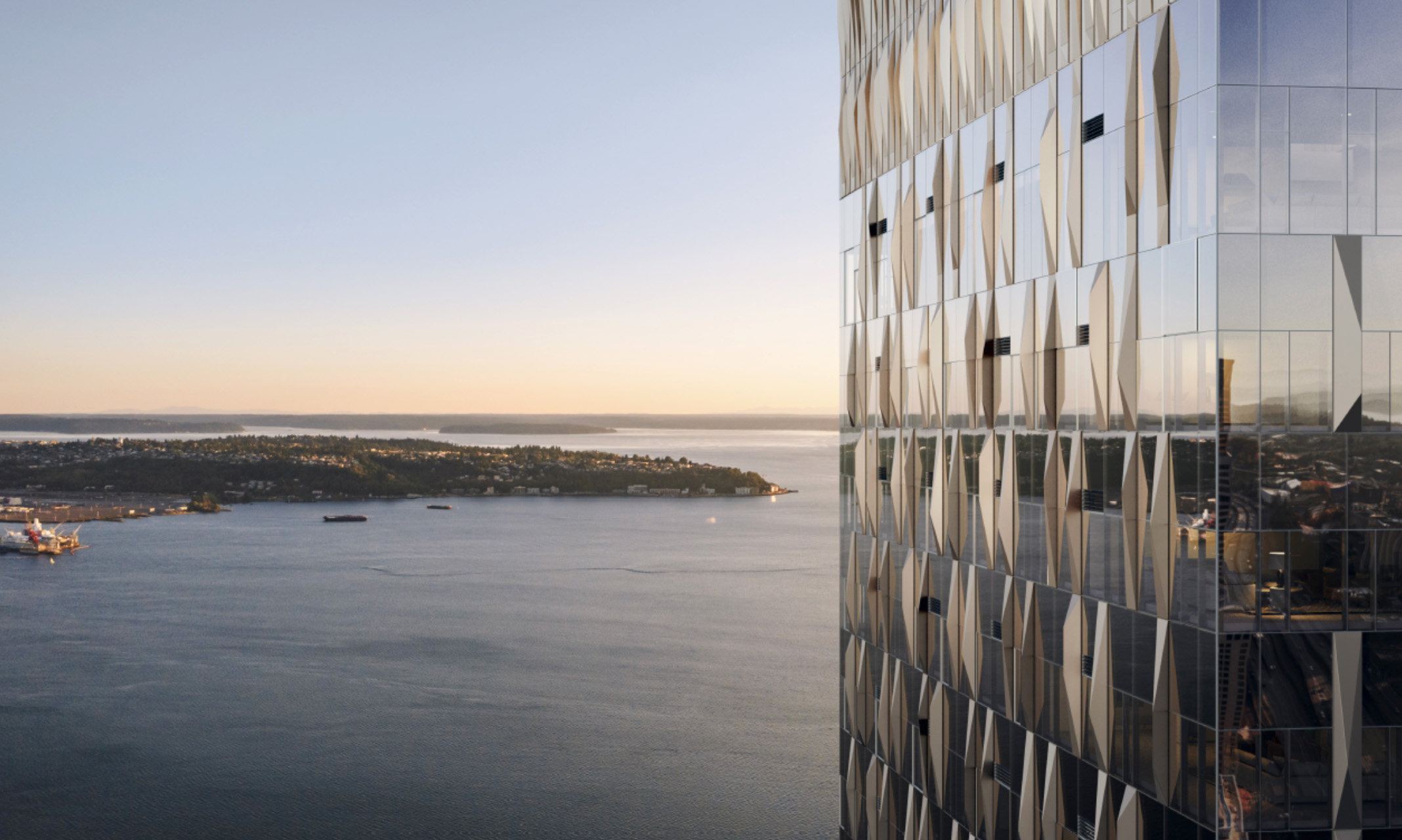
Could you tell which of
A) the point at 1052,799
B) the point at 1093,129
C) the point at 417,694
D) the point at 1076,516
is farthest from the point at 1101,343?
the point at 417,694

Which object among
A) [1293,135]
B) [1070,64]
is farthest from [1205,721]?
[1070,64]

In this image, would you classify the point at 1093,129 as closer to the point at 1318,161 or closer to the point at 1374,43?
the point at 1318,161

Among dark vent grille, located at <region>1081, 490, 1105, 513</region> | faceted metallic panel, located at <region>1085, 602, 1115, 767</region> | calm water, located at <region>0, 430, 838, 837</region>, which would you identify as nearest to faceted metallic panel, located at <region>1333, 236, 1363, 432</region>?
dark vent grille, located at <region>1081, 490, 1105, 513</region>

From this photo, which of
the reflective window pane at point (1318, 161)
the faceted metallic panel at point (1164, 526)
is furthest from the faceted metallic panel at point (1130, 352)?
the reflective window pane at point (1318, 161)

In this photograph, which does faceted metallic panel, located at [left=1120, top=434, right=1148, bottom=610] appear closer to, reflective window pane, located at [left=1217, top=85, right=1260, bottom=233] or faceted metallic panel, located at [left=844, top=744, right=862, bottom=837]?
reflective window pane, located at [left=1217, top=85, right=1260, bottom=233]

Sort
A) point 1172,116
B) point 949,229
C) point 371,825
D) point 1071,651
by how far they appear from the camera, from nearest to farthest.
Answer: point 1172,116 → point 1071,651 → point 949,229 → point 371,825

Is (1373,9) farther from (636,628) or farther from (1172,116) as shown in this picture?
(636,628)
